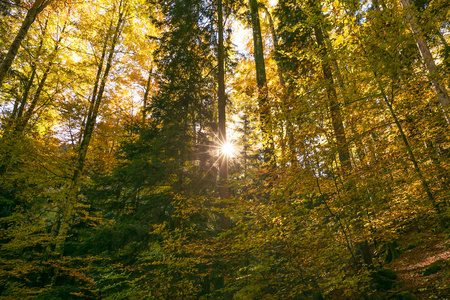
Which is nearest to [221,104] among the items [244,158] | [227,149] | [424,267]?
[227,149]

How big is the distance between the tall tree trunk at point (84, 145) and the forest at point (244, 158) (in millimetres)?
88

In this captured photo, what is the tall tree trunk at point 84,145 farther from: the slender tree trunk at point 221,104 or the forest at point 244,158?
the slender tree trunk at point 221,104

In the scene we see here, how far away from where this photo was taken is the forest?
4.31 m

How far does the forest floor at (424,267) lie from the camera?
469 cm

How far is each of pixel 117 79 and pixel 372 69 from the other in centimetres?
1128

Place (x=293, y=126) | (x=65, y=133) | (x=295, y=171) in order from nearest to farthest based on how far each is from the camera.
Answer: (x=295, y=171) → (x=293, y=126) → (x=65, y=133)

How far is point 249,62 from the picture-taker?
14.0m

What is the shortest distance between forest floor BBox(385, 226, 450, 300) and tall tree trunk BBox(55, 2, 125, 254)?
35.6 feet

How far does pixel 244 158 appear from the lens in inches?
328

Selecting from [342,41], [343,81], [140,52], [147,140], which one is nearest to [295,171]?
[343,81]

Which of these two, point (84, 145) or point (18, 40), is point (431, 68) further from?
point (84, 145)

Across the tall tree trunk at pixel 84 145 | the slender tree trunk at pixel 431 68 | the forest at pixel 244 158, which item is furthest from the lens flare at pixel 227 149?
the tall tree trunk at pixel 84 145

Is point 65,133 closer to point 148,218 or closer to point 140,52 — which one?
point 140,52

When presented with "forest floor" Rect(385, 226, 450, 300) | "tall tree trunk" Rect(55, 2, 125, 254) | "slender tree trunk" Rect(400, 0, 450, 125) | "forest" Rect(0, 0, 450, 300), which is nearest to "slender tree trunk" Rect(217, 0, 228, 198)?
"forest" Rect(0, 0, 450, 300)
